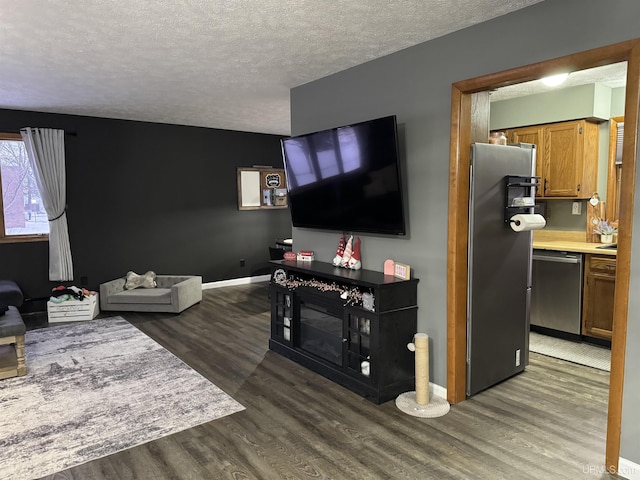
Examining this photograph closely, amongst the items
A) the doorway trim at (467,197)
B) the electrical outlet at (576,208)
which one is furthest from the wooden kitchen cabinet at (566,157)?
the doorway trim at (467,197)

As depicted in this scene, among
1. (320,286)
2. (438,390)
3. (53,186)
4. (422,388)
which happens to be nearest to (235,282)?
(53,186)

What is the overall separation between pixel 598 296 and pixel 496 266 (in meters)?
1.59

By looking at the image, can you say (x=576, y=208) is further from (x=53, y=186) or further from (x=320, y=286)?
(x=53, y=186)

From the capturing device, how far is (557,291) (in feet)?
14.7

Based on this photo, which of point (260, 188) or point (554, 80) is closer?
point (554, 80)

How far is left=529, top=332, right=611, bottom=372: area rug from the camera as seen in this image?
154 inches

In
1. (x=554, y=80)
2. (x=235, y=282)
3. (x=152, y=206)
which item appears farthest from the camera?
(x=235, y=282)

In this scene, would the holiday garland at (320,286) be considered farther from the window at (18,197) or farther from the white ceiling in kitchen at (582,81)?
the window at (18,197)

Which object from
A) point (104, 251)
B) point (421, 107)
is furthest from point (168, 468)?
point (104, 251)

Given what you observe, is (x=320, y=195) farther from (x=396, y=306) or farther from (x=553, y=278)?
(x=553, y=278)

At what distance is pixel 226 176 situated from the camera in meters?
7.43

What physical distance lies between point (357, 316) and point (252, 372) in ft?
3.67

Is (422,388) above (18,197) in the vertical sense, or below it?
below

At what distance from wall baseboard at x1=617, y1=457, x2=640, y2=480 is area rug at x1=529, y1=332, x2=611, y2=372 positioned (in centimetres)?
159
